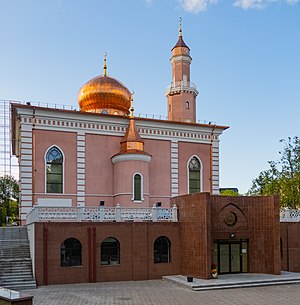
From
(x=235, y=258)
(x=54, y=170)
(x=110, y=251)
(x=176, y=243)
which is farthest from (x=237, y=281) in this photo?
(x=54, y=170)

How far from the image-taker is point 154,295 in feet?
58.0

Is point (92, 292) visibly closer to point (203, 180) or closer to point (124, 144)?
point (124, 144)

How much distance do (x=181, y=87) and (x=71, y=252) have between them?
61.0 feet

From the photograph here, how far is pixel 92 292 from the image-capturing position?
18.3 m

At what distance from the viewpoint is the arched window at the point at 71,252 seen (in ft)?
68.0

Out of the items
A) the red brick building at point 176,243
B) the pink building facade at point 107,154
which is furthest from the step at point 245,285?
the pink building facade at point 107,154

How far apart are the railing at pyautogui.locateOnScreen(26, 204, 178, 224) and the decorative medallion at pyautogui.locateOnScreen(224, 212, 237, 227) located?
260 centimetres

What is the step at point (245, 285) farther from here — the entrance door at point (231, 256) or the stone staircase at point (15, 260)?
the stone staircase at point (15, 260)

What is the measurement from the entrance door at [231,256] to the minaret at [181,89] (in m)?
14.4

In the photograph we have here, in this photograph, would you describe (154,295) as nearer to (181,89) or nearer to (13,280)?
(13,280)

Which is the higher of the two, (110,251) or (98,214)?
(98,214)

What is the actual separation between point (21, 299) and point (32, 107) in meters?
16.5

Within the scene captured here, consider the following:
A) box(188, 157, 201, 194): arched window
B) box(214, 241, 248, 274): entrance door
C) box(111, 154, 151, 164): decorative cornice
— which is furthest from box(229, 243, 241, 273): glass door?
box(111, 154, 151, 164): decorative cornice

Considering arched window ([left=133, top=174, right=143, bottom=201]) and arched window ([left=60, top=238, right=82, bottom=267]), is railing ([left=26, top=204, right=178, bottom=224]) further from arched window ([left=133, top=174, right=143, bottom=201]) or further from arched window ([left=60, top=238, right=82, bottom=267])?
arched window ([left=133, top=174, right=143, bottom=201])
